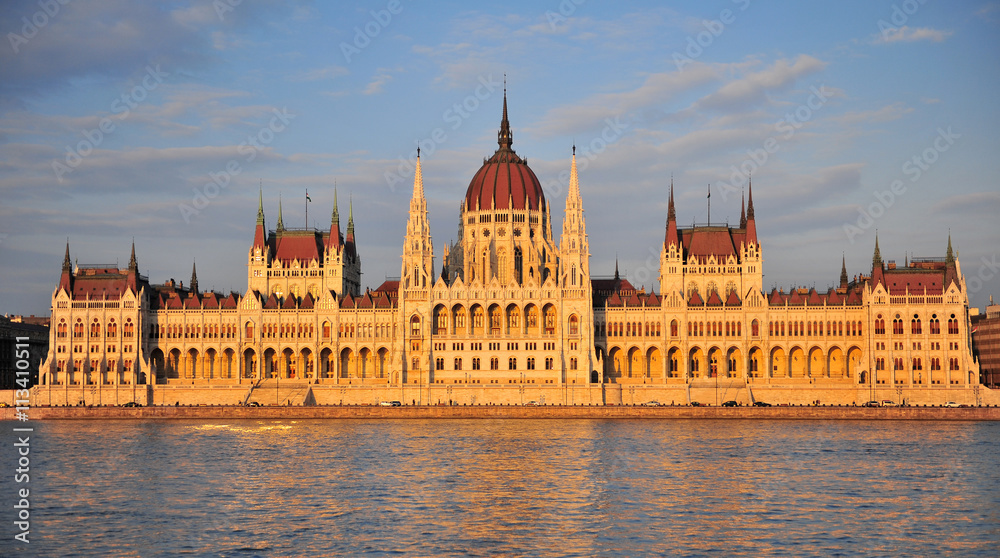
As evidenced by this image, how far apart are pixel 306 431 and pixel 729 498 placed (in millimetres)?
53983

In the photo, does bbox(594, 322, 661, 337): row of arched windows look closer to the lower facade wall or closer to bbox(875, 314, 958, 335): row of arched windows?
the lower facade wall

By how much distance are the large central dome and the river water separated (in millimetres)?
46166

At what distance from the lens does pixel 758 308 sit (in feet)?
448

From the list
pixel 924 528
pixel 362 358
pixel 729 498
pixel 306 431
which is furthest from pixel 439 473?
pixel 362 358

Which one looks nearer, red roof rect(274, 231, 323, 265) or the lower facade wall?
the lower facade wall

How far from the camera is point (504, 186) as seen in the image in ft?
484

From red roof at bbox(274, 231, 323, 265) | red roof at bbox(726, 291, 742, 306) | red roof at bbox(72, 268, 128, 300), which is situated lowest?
red roof at bbox(726, 291, 742, 306)

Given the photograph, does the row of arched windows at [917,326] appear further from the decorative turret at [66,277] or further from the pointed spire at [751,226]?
the decorative turret at [66,277]

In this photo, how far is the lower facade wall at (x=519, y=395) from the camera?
12825cm

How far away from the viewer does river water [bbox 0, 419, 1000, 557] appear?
5172 cm

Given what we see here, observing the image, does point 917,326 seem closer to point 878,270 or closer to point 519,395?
point 878,270

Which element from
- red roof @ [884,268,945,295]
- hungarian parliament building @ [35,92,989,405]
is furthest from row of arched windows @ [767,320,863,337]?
red roof @ [884,268,945,295]

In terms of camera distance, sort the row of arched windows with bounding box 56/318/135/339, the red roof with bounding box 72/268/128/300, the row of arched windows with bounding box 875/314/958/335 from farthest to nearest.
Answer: the red roof with bounding box 72/268/128/300 → the row of arched windows with bounding box 56/318/135/339 → the row of arched windows with bounding box 875/314/958/335

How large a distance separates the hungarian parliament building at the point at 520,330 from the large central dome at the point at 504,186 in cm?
27
